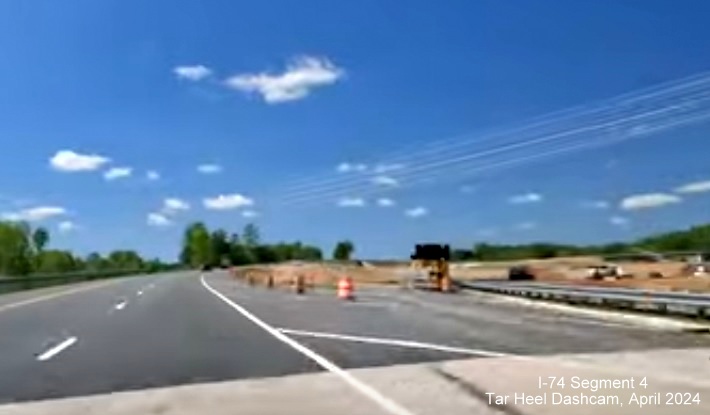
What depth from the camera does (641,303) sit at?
27.2 metres

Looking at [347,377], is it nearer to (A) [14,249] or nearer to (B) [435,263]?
(B) [435,263]

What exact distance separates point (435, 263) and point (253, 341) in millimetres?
34031

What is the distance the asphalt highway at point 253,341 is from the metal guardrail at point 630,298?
6.67 ft

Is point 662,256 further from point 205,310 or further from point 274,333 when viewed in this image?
point 274,333

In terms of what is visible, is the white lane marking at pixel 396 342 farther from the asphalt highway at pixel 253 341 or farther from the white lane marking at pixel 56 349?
the white lane marking at pixel 56 349

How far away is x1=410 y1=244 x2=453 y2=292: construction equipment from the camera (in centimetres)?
4822

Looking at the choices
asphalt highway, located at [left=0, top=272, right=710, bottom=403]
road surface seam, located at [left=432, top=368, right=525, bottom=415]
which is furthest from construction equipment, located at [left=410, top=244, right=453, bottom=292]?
road surface seam, located at [left=432, top=368, right=525, bottom=415]

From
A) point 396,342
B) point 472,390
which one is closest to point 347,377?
point 472,390

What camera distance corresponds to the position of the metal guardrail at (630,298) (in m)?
23.1

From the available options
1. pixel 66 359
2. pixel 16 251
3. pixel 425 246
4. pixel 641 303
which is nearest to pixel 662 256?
pixel 425 246

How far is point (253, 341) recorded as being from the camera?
17.8 m

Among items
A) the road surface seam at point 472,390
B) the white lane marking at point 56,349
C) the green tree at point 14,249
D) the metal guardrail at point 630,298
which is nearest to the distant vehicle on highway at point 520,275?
the metal guardrail at point 630,298

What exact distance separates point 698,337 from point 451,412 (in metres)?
9.91

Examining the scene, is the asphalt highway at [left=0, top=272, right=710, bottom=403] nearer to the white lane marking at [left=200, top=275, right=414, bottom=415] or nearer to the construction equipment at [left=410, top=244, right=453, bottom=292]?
the white lane marking at [left=200, top=275, right=414, bottom=415]
